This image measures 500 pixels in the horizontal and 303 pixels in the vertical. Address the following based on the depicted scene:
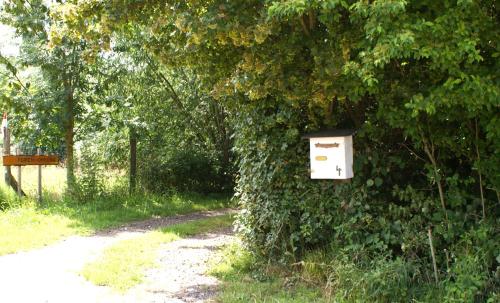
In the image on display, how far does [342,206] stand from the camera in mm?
6270

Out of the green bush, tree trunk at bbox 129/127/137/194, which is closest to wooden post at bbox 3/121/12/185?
tree trunk at bbox 129/127/137/194

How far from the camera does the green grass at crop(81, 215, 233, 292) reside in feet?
21.7

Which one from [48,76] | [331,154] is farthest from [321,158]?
[48,76]

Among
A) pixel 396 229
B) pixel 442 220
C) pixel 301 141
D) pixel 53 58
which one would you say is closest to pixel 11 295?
pixel 301 141

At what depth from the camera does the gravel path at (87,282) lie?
600 cm

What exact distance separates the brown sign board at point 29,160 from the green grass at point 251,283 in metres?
7.15

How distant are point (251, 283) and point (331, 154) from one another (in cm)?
184

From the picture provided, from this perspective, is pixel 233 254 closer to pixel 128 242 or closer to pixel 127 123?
pixel 128 242

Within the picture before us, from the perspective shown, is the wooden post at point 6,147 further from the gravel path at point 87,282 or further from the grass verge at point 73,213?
the gravel path at point 87,282

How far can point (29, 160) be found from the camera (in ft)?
42.1

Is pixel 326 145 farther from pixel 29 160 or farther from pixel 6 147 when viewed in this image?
pixel 6 147

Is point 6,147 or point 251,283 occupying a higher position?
point 6,147

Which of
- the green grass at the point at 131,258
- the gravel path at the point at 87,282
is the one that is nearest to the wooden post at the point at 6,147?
the gravel path at the point at 87,282

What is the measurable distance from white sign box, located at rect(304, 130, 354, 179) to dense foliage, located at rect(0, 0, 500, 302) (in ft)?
0.74
